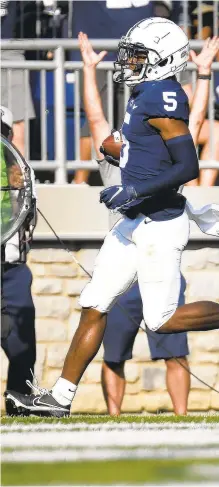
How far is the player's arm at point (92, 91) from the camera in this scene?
10.8 metres

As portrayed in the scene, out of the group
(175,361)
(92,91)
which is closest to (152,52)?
(92,91)

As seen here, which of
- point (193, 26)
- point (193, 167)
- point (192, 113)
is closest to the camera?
point (193, 167)

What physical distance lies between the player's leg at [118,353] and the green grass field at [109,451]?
85.9 inches

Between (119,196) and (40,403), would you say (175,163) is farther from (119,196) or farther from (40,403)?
(40,403)

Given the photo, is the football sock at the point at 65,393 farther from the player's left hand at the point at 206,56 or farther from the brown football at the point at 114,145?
the player's left hand at the point at 206,56

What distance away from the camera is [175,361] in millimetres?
10484

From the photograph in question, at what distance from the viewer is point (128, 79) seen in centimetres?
852

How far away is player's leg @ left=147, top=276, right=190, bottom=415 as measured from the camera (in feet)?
34.0

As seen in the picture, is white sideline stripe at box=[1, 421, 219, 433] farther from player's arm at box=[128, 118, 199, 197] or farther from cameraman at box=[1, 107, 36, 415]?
cameraman at box=[1, 107, 36, 415]

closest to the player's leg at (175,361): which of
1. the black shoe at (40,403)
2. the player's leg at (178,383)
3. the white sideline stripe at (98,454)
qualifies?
the player's leg at (178,383)

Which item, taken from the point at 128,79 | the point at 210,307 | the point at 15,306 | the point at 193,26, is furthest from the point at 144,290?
the point at 193,26

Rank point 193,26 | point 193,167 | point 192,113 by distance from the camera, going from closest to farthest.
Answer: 1. point 193,167
2. point 192,113
3. point 193,26

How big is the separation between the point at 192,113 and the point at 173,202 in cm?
246

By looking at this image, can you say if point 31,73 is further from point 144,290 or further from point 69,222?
point 144,290
